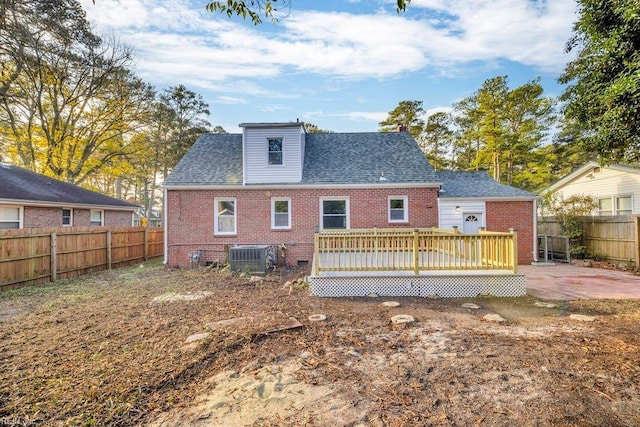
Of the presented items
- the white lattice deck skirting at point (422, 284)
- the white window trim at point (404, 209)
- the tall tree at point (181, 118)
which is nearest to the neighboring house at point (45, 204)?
the tall tree at point (181, 118)

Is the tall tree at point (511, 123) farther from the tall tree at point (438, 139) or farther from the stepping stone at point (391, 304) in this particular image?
the stepping stone at point (391, 304)

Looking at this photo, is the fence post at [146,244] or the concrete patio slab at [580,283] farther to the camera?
the fence post at [146,244]

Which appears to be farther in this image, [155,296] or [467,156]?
[467,156]

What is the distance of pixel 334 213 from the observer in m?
12.6

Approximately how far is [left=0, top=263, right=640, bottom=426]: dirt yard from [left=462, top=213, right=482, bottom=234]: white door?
5960 millimetres

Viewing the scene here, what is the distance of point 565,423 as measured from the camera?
8.80 ft

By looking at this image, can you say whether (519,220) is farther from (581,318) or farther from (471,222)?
(581,318)

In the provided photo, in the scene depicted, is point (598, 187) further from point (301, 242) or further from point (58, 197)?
point (58, 197)

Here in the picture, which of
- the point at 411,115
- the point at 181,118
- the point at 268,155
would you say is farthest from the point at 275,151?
the point at 411,115

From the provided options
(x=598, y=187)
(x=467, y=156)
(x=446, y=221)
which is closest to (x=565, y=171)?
(x=467, y=156)

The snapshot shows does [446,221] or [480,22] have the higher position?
[480,22]

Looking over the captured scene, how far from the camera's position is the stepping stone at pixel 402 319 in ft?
17.7

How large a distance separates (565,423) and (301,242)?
1016 centimetres

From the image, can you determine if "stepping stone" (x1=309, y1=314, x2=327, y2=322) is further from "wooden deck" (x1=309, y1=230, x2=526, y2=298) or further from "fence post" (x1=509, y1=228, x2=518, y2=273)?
"fence post" (x1=509, y1=228, x2=518, y2=273)
